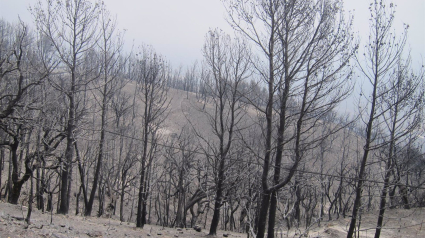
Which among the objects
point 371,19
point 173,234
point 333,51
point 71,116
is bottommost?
point 173,234

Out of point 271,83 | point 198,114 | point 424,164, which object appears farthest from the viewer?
point 198,114

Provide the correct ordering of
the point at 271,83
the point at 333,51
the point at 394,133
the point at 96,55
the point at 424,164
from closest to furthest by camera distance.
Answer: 1. the point at 333,51
2. the point at 271,83
3. the point at 394,133
4. the point at 96,55
5. the point at 424,164

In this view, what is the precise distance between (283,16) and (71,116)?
9.18 metres

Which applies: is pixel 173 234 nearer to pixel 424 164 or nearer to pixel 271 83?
pixel 271 83

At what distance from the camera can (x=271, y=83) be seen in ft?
30.2

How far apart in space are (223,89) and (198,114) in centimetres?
4967

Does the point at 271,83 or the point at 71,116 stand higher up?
the point at 271,83

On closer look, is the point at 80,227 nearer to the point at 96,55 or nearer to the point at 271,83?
the point at 271,83

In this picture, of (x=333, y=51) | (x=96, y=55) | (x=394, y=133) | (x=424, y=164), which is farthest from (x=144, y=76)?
(x=424, y=164)

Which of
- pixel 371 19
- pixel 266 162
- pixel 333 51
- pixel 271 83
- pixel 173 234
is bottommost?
pixel 173 234

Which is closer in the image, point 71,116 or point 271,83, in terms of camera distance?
point 271,83

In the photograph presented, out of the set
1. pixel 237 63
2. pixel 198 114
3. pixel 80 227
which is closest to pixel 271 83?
pixel 237 63

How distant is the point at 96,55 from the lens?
655 inches

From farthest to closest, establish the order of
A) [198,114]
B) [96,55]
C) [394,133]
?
[198,114], [96,55], [394,133]
